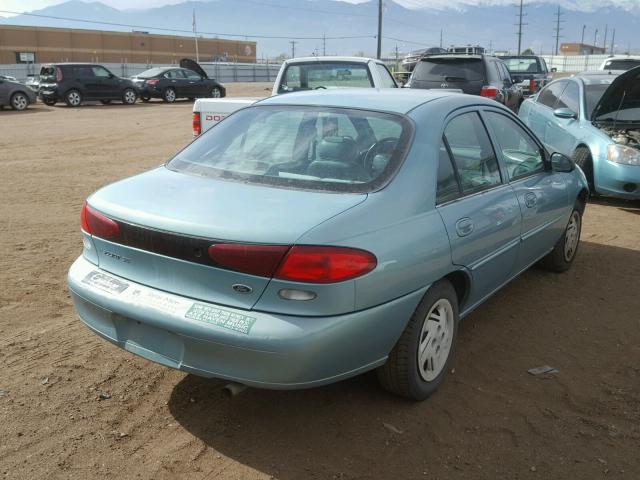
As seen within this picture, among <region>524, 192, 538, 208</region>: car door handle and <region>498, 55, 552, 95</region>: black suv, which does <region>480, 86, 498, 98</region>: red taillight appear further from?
<region>498, 55, 552, 95</region>: black suv

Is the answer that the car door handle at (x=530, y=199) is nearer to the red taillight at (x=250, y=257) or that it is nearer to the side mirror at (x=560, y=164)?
the side mirror at (x=560, y=164)

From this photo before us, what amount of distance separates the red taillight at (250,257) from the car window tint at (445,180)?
1.07m

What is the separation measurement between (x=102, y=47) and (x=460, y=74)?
7701 cm

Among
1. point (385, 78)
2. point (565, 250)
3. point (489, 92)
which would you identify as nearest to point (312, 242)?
point (565, 250)

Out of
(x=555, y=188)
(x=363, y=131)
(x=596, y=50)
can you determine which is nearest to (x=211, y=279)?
(x=363, y=131)

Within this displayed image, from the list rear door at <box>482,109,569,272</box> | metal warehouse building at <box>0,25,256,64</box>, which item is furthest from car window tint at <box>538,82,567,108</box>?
metal warehouse building at <box>0,25,256,64</box>

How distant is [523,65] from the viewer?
24328 mm

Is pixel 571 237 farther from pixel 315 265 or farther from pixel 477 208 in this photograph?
pixel 315 265

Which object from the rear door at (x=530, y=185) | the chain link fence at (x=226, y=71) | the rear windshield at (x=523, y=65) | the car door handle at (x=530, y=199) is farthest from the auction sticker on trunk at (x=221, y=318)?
the chain link fence at (x=226, y=71)

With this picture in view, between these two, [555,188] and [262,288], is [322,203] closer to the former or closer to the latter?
[262,288]

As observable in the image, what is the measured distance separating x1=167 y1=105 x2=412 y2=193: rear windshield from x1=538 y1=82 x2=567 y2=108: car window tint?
22.7ft

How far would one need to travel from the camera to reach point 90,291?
127 inches

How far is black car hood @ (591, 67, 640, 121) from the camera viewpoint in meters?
8.05

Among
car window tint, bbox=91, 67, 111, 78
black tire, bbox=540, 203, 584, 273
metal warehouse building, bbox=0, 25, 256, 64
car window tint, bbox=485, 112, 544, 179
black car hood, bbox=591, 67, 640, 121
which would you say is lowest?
black tire, bbox=540, 203, 584, 273
